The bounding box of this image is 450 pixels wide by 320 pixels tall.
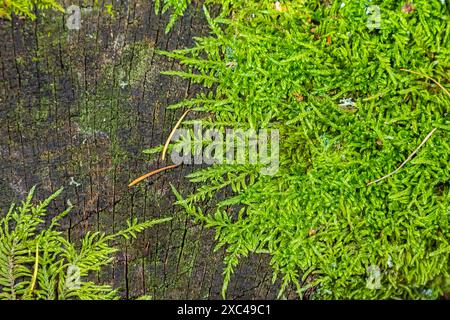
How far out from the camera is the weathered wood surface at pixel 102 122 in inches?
69.7

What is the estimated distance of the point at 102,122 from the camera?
73.5 inches

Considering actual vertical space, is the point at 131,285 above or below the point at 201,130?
below

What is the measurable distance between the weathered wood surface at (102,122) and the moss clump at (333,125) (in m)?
0.13

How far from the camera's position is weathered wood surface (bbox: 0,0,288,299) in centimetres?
177

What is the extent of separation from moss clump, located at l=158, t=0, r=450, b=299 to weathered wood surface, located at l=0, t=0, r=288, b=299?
0.13m

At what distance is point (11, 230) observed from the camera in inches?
76.4

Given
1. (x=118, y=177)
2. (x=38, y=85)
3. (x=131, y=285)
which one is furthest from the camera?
(x=131, y=285)

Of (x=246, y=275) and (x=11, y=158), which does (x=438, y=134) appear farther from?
(x=11, y=158)

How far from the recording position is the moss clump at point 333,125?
1.82 metres

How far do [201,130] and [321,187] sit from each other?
0.61 metres

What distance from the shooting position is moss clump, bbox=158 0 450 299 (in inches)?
71.8

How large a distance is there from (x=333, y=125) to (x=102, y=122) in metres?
1.02

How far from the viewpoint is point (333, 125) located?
6.18 ft
